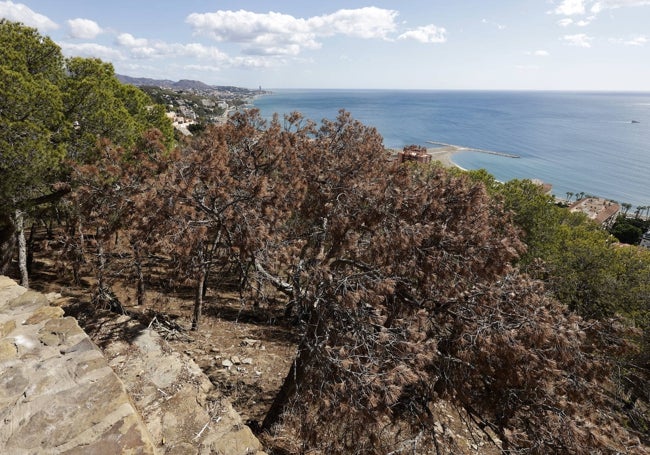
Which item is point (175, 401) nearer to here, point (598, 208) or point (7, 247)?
point (7, 247)

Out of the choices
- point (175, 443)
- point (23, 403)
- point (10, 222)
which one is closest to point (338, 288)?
point (175, 443)

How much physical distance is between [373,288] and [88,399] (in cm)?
417

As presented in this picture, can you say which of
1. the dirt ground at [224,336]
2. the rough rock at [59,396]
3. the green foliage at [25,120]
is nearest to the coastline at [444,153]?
the dirt ground at [224,336]

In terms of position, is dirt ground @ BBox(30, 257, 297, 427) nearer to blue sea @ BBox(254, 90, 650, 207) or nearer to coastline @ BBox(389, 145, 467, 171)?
blue sea @ BBox(254, 90, 650, 207)

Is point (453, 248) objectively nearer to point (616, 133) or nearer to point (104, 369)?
point (104, 369)

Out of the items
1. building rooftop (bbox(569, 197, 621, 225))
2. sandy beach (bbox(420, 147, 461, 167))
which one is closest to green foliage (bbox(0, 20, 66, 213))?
building rooftop (bbox(569, 197, 621, 225))

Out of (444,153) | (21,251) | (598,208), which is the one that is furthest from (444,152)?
(21,251)

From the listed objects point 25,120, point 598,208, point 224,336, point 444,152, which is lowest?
point 598,208

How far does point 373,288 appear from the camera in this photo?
19.8ft

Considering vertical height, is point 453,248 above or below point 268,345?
above

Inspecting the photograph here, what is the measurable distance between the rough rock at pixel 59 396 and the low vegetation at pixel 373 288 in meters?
2.00

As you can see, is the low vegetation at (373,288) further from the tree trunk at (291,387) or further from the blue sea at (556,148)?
the blue sea at (556,148)

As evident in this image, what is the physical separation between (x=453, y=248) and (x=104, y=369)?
19.5 ft

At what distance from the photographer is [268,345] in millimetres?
10352
